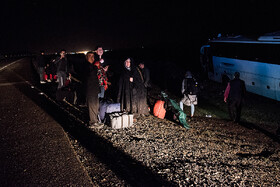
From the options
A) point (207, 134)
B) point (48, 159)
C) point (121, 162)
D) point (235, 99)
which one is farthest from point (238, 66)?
point (48, 159)

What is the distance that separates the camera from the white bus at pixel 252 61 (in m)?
10.7

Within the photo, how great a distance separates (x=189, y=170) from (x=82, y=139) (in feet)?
9.66

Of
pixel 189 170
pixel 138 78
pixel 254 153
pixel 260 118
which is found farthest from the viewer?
pixel 260 118

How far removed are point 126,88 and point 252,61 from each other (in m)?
8.32

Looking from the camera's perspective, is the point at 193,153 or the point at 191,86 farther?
the point at 191,86

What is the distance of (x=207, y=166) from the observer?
4.80 meters

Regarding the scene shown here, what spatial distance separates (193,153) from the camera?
542cm

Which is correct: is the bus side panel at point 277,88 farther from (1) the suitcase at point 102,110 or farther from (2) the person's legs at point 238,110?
(1) the suitcase at point 102,110

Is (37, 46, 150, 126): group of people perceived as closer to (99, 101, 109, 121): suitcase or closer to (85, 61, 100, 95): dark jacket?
(85, 61, 100, 95): dark jacket

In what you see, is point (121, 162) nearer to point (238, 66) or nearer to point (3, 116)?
point (3, 116)

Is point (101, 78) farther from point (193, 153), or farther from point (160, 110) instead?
point (193, 153)

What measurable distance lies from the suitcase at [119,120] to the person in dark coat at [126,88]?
2.18ft

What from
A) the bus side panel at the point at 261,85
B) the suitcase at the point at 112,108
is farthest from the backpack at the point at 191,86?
the bus side panel at the point at 261,85

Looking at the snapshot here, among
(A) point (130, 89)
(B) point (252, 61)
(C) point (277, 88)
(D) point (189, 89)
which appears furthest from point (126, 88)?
(B) point (252, 61)
